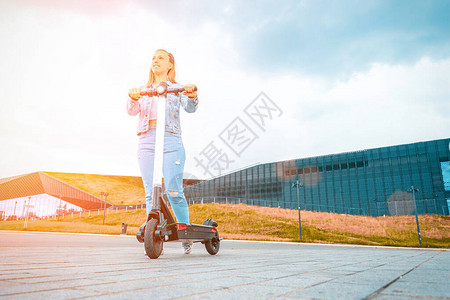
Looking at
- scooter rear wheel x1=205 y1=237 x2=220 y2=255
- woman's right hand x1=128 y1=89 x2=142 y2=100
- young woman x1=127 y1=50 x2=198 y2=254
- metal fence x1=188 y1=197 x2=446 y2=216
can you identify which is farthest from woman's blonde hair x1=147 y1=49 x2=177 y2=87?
metal fence x1=188 y1=197 x2=446 y2=216

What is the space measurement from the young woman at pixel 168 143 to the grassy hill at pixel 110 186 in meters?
75.0

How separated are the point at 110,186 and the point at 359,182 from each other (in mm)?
71384

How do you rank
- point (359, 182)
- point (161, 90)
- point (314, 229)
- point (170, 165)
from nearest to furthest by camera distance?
1. point (161, 90)
2. point (170, 165)
3. point (314, 229)
4. point (359, 182)

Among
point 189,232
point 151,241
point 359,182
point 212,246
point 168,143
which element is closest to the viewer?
point 151,241

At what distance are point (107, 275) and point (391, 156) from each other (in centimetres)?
5868

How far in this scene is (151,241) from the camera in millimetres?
5043

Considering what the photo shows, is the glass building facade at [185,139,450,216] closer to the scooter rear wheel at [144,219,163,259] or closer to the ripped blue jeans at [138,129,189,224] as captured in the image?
the ripped blue jeans at [138,129,189,224]

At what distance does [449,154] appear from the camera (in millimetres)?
49688

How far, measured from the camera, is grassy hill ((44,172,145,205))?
3307 inches

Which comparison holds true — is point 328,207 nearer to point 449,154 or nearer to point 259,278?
point 449,154

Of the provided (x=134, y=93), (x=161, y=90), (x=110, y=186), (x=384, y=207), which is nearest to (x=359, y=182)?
(x=384, y=207)

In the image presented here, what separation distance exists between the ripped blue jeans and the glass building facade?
1491 inches

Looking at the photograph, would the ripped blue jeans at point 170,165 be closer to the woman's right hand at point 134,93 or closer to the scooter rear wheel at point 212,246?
the scooter rear wheel at point 212,246

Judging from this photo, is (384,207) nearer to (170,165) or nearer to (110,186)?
(170,165)
